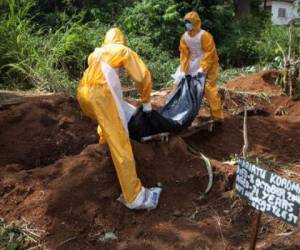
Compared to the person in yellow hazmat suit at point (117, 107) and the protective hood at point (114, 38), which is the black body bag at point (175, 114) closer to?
the person in yellow hazmat suit at point (117, 107)

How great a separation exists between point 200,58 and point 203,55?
110 mm

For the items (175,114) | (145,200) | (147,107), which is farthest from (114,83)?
(175,114)

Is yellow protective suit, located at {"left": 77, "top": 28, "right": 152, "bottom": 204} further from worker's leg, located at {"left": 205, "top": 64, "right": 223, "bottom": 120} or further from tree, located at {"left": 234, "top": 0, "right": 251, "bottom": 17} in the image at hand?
tree, located at {"left": 234, "top": 0, "right": 251, "bottom": 17}

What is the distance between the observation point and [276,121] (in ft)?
27.0

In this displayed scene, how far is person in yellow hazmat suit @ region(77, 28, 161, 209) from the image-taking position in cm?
454

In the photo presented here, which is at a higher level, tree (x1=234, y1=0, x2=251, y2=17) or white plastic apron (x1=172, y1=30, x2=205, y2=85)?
white plastic apron (x1=172, y1=30, x2=205, y2=85)

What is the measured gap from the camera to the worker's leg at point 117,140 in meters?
4.54

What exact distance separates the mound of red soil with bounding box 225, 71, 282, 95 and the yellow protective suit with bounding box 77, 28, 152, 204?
5.03 metres

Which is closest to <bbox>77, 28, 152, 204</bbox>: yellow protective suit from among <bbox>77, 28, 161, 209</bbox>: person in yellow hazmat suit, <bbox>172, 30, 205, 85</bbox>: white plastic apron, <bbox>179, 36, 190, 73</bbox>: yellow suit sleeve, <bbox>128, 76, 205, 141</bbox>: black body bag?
<bbox>77, 28, 161, 209</bbox>: person in yellow hazmat suit

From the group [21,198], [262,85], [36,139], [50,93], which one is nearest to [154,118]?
[21,198]

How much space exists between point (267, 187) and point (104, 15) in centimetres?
1134

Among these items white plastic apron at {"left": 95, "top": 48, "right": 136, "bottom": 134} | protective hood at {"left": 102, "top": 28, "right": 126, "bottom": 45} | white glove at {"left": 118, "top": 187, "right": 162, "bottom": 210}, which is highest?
protective hood at {"left": 102, "top": 28, "right": 126, "bottom": 45}

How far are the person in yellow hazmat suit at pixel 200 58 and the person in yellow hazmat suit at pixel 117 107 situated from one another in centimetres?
228

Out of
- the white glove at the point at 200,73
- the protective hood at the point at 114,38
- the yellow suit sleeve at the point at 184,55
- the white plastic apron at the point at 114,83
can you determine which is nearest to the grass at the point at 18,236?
the white plastic apron at the point at 114,83
